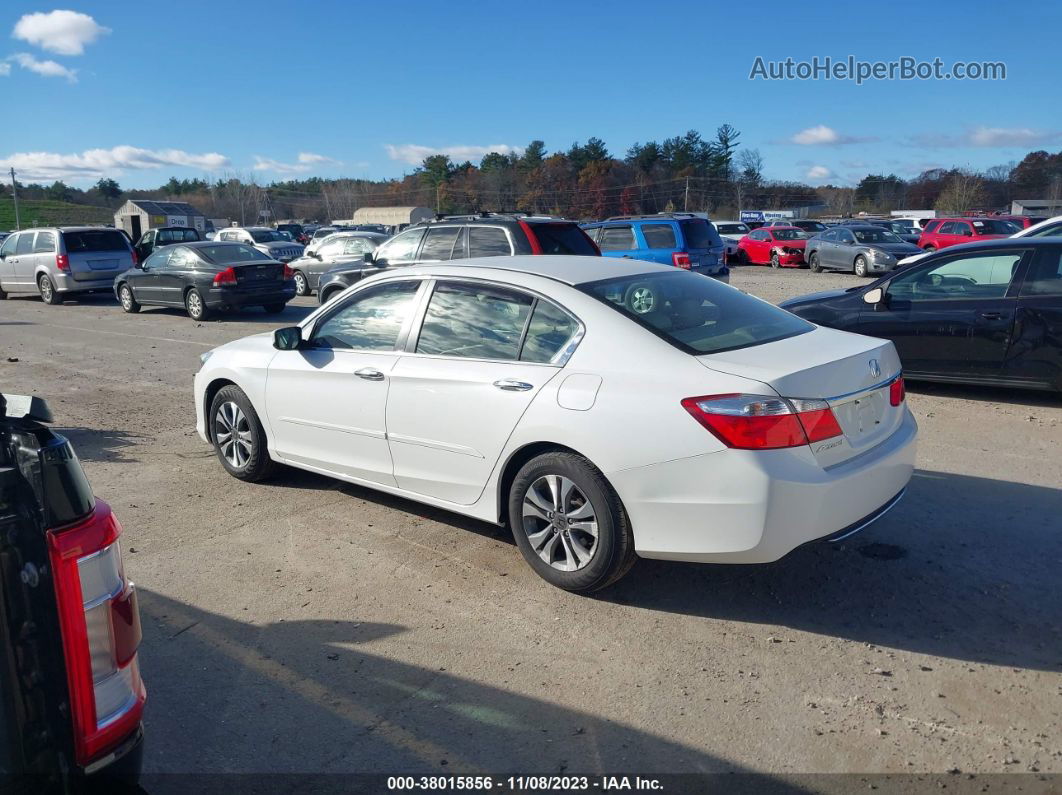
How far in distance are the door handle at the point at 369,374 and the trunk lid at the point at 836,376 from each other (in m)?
1.97

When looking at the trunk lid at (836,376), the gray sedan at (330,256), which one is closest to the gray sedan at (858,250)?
the gray sedan at (330,256)

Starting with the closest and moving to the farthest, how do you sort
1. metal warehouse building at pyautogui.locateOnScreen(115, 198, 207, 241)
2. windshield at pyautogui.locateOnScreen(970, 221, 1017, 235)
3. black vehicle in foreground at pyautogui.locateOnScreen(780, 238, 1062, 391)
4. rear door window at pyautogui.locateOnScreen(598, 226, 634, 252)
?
black vehicle in foreground at pyautogui.locateOnScreen(780, 238, 1062, 391) → rear door window at pyautogui.locateOnScreen(598, 226, 634, 252) → windshield at pyautogui.locateOnScreen(970, 221, 1017, 235) → metal warehouse building at pyautogui.locateOnScreen(115, 198, 207, 241)

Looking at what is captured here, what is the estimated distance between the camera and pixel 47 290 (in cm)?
2172

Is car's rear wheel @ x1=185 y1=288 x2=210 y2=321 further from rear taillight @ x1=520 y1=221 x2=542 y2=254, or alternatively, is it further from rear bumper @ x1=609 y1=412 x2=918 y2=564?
rear bumper @ x1=609 y1=412 x2=918 y2=564

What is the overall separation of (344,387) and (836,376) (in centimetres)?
286

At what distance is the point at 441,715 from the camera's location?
3.45 meters

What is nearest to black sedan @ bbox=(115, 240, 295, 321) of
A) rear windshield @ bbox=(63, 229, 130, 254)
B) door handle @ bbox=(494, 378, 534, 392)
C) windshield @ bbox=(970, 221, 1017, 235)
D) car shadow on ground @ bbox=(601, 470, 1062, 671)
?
rear windshield @ bbox=(63, 229, 130, 254)

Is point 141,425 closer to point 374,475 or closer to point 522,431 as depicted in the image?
point 374,475

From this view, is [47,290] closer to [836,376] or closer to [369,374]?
[369,374]

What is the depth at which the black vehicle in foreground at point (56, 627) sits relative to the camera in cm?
192

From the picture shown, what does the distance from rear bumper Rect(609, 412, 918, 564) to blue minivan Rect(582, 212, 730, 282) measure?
1144 centimetres

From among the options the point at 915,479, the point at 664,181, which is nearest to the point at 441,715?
the point at 915,479

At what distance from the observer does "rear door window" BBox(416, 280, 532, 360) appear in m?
4.70

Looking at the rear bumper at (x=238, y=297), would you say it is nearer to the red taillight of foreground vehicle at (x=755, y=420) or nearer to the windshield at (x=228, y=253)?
the windshield at (x=228, y=253)
